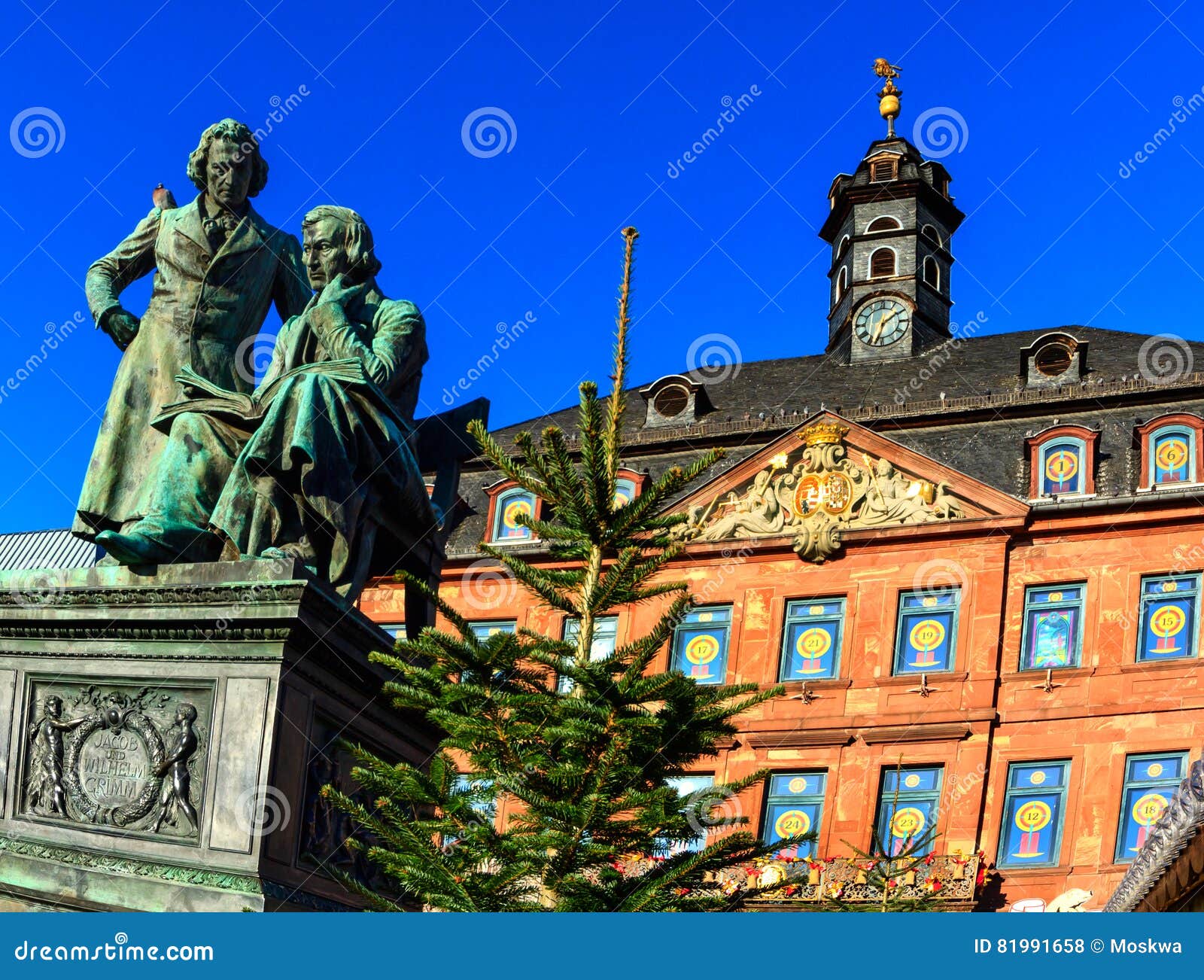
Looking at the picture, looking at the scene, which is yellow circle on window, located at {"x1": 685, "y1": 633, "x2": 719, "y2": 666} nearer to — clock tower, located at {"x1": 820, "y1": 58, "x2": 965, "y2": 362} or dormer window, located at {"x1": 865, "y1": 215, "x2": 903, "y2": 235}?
clock tower, located at {"x1": 820, "y1": 58, "x2": 965, "y2": 362}

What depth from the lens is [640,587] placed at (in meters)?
9.21

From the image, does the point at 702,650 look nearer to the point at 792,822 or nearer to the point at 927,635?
the point at 792,822

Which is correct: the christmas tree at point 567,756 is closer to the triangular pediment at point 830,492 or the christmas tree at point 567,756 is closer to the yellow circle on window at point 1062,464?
the triangular pediment at point 830,492

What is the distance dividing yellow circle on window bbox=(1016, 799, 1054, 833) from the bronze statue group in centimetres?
2507

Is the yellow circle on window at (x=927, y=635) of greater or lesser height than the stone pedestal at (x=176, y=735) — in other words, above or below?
above

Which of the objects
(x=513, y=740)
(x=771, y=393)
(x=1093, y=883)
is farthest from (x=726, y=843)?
(x=771, y=393)

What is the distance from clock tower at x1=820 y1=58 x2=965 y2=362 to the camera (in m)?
43.1

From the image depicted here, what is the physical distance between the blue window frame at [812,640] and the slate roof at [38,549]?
1258cm

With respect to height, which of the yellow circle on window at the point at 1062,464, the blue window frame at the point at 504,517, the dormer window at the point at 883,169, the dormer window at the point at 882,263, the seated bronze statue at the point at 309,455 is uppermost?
the dormer window at the point at 883,169

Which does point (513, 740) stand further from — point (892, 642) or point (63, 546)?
point (892, 642)

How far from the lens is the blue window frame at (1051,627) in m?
34.2

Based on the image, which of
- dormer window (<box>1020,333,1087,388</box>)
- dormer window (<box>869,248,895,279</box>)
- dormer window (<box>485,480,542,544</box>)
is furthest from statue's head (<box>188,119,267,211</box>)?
dormer window (<box>869,248,895,279</box>)

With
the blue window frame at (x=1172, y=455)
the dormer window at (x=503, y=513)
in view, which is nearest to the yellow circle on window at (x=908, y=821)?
the blue window frame at (x=1172, y=455)

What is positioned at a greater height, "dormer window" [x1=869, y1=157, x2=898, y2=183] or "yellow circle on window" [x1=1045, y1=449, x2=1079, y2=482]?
"dormer window" [x1=869, y1=157, x2=898, y2=183]
